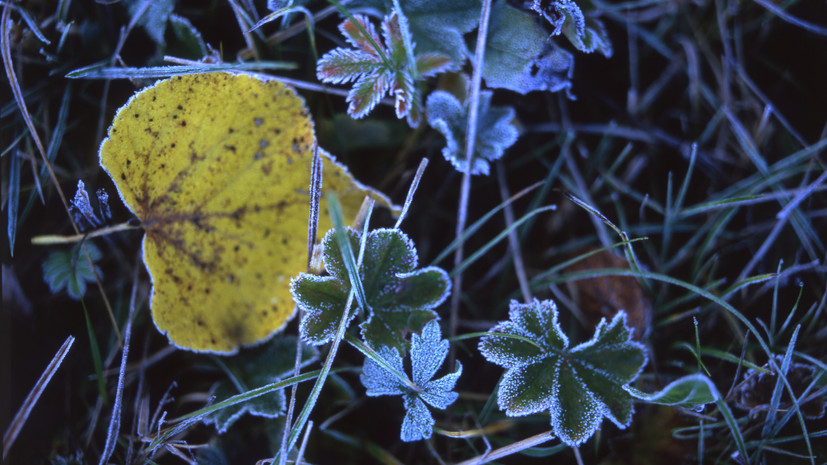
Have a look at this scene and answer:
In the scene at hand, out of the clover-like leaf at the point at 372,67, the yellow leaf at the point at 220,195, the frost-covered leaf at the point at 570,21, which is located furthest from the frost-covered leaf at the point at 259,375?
the frost-covered leaf at the point at 570,21

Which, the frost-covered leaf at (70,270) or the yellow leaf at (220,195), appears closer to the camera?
the yellow leaf at (220,195)

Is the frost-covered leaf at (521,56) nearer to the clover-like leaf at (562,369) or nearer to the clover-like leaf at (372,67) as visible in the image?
the clover-like leaf at (372,67)

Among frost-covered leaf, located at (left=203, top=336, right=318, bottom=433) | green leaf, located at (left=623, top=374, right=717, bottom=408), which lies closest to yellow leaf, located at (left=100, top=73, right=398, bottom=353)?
frost-covered leaf, located at (left=203, top=336, right=318, bottom=433)

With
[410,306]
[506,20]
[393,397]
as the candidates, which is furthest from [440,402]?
[506,20]

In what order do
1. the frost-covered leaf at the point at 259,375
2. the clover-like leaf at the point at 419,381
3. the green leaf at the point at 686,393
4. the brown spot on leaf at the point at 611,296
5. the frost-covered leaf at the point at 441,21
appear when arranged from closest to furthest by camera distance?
the green leaf at the point at 686,393, the clover-like leaf at the point at 419,381, the frost-covered leaf at the point at 259,375, the frost-covered leaf at the point at 441,21, the brown spot on leaf at the point at 611,296

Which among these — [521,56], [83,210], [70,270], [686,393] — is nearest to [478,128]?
[521,56]

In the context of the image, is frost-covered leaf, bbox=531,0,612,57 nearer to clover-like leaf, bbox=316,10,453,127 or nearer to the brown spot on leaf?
clover-like leaf, bbox=316,10,453,127

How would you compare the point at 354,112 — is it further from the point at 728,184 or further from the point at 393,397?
the point at 728,184
